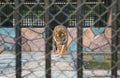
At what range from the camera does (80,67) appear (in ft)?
5.75

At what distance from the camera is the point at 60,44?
819 centimetres

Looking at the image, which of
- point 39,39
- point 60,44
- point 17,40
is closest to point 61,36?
point 60,44

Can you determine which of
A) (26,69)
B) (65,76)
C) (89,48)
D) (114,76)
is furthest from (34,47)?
(114,76)

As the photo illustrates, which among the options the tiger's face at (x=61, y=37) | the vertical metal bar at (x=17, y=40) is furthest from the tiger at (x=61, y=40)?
the vertical metal bar at (x=17, y=40)

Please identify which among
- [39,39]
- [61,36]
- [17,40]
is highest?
[17,40]

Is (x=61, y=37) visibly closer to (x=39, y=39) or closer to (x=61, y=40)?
(x=61, y=40)

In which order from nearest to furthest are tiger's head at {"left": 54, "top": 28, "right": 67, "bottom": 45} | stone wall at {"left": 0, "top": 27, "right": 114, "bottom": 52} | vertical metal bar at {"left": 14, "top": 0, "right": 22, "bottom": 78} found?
vertical metal bar at {"left": 14, "top": 0, "right": 22, "bottom": 78}
tiger's head at {"left": 54, "top": 28, "right": 67, "bottom": 45}
stone wall at {"left": 0, "top": 27, "right": 114, "bottom": 52}

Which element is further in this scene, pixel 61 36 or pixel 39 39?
pixel 39 39

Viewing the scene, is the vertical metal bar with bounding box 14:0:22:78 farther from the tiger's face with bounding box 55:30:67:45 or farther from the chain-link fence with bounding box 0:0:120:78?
the tiger's face with bounding box 55:30:67:45

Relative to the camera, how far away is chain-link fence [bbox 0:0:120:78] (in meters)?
1.72

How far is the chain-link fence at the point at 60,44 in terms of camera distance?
172 cm

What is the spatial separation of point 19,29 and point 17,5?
12 cm

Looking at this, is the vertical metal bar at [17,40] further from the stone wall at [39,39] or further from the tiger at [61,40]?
the stone wall at [39,39]

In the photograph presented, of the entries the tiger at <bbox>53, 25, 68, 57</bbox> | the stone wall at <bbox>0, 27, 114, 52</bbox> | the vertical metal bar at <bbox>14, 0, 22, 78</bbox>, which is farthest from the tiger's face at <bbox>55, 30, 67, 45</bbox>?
the vertical metal bar at <bbox>14, 0, 22, 78</bbox>
